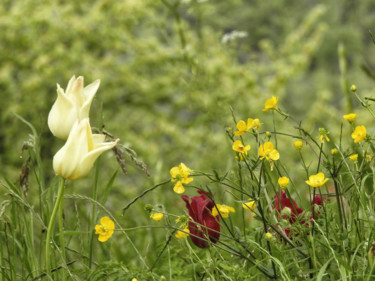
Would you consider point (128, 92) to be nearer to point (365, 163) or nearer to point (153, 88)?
point (153, 88)

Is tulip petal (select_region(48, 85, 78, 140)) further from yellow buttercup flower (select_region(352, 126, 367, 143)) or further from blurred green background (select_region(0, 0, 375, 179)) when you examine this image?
blurred green background (select_region(0, 0, 375, 179))

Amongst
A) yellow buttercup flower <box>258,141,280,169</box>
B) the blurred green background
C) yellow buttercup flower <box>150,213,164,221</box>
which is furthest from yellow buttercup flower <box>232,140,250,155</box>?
the blurred green background

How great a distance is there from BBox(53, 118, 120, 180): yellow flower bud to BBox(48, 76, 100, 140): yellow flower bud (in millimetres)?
41

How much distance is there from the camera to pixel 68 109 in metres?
0.85

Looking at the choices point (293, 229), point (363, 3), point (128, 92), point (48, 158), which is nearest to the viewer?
point (293, 229)

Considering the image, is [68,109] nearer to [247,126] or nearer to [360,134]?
[247,126]

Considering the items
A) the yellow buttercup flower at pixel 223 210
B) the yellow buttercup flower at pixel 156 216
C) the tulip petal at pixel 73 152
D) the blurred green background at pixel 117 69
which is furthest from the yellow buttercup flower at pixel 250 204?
the blurred green background at pixel 117 69

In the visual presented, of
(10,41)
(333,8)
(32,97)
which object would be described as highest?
(10,41)

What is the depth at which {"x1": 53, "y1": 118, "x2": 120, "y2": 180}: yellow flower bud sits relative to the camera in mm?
805

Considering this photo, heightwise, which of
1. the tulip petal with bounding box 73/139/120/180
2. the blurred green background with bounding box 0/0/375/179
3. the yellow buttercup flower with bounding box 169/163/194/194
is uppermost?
the tulip petal with bounding box 73/139/120/180

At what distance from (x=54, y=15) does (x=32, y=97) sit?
38.1 inches

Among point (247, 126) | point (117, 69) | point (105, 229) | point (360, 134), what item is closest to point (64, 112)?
point (105, 229)

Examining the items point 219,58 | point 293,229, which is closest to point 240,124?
point 293,229

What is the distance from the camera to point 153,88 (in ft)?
23.5
